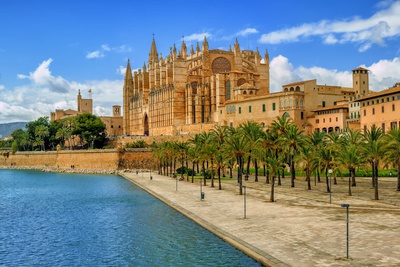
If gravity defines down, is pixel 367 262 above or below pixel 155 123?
below

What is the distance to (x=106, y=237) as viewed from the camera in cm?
2186

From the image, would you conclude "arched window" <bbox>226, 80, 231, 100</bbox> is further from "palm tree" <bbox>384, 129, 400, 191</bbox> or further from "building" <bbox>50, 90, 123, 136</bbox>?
"building" <bbox>50, 90, 123, 136</bbox>

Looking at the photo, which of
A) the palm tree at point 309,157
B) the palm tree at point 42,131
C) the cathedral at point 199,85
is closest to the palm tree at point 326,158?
the palm tree at point 309,157

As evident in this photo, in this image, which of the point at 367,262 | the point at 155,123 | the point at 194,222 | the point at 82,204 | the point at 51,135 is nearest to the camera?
the point at 367,262

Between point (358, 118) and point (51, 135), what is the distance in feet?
215

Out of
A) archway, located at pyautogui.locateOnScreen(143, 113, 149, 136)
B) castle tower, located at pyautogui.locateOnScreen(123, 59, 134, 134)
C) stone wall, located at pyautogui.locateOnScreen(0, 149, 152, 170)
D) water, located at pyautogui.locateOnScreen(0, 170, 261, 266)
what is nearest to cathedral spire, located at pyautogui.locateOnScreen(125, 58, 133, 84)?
castle tower, located at pyautogui.locateOnScreen(123, 59, 134, 134)

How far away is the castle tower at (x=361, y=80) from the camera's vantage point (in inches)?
2960

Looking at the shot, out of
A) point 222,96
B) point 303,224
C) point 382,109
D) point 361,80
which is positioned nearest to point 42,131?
point 222,96

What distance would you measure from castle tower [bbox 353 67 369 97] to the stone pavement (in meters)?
42.5

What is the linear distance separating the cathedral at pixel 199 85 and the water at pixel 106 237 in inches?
1492

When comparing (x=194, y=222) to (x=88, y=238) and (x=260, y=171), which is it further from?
(x=260, y=171)

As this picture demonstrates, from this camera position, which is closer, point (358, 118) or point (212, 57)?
point (358, 118)

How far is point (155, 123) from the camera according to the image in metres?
90.9

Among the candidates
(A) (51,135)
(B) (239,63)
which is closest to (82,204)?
(B) (239,63)
